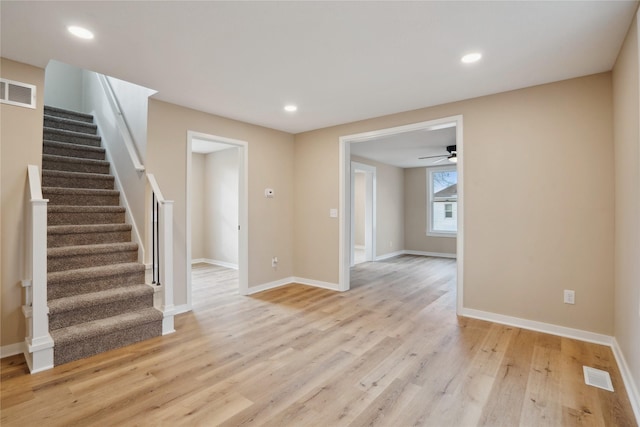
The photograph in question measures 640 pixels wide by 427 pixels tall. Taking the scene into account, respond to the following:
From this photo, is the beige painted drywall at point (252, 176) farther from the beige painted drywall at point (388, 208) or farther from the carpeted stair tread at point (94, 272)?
the beige painted drywall at point (388, 208)

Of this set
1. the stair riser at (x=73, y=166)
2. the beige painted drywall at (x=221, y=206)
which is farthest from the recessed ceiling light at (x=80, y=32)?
the beige painted drywall at (x=221, y=206)

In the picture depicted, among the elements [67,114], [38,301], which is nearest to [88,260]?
[38,301]

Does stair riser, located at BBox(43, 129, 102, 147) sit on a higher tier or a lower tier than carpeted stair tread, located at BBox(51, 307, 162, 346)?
higher

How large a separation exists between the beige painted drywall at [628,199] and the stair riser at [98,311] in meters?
3.81

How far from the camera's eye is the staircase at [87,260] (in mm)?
2578

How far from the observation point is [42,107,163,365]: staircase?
8.46 ft

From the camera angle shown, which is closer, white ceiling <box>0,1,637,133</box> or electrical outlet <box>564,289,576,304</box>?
white ceiling <box>0,1,637,133</box>

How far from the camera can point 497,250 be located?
3289 millimetres

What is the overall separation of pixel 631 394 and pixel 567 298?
109cm

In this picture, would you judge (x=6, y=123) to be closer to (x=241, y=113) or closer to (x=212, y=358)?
(x=241, y=113)

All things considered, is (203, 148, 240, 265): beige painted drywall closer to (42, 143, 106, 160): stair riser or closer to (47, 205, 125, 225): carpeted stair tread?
(42, 143, 106, 160): stair riser

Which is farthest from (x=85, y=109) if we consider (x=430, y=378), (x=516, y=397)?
(x=516, y=397)

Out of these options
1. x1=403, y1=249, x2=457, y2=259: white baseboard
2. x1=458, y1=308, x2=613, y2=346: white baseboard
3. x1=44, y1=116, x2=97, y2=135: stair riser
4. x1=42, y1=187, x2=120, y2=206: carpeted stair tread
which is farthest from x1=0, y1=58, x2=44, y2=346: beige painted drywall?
x1=403, y1=249, x2=457, y2=259: white baseboard

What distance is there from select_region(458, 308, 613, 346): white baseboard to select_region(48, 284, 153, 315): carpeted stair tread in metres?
3.40
